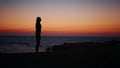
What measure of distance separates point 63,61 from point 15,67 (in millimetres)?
2470

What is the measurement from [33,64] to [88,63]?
2589mm

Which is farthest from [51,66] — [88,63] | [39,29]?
[39,29]

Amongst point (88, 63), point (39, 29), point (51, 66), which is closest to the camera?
point (51, 66)

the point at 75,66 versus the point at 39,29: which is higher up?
the point at 39,29

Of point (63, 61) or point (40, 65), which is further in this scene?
point (63, 61)

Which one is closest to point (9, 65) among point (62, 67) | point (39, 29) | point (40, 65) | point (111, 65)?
point (40, 65)

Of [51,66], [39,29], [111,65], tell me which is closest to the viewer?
[111,65]

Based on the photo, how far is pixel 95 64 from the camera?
31.3 feet

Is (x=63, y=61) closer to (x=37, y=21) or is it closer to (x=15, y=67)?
(x=15, y=67)

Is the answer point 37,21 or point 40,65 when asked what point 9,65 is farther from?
point 37,21

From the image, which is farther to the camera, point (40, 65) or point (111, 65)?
point (40, 65)

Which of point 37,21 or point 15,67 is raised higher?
point 37,21

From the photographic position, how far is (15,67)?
354 inches

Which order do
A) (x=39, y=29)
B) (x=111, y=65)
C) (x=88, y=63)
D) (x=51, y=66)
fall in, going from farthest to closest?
(x=39, y=29) → (x=88, y=63) → (x=51, y=66) → (x=111, y=65)
